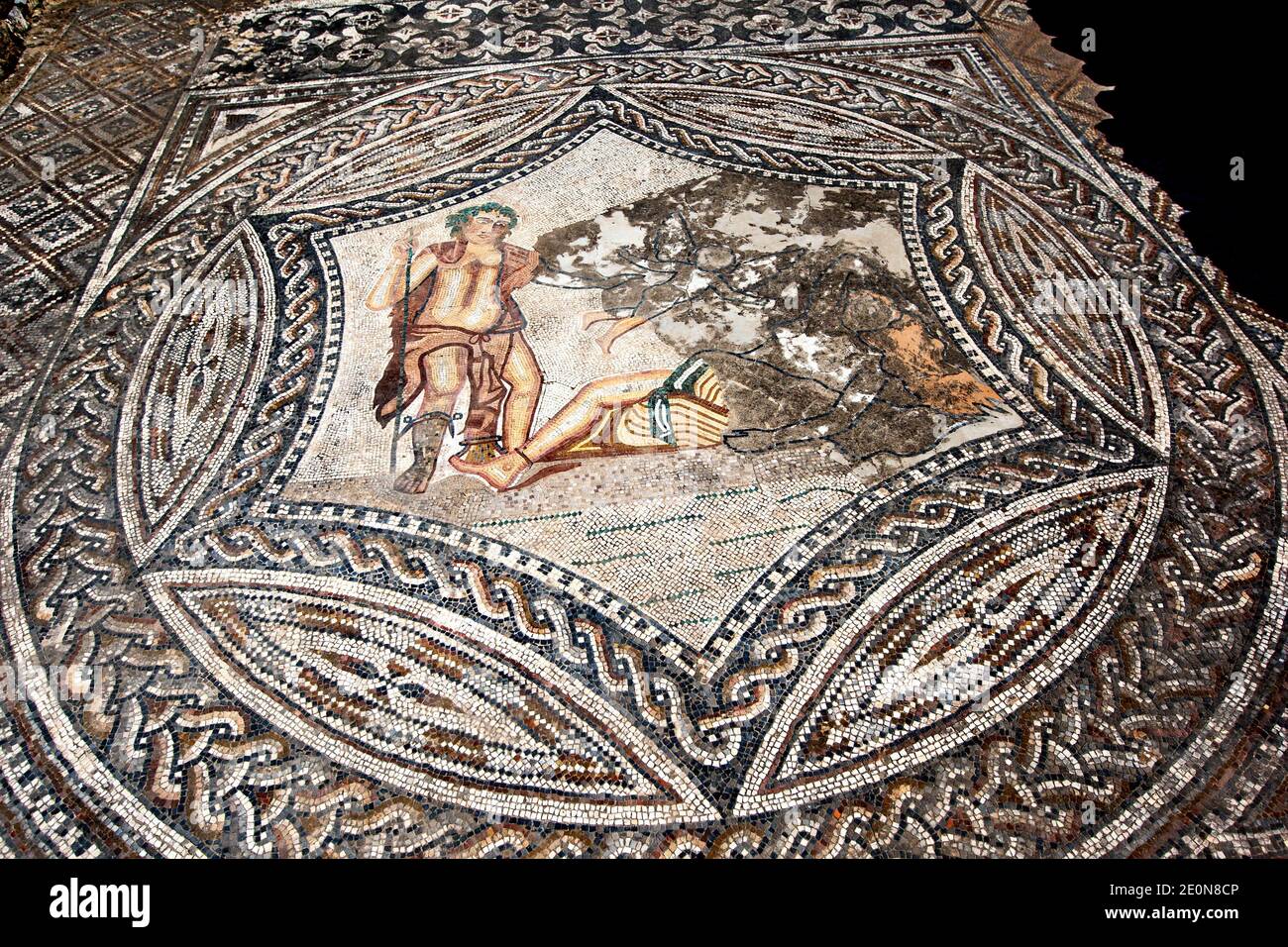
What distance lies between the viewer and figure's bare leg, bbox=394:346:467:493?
369cm

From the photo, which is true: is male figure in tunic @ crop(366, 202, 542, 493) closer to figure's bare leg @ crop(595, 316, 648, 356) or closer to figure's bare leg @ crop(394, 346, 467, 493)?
figure's bare leg @ crop(394, 346, 467, 493)

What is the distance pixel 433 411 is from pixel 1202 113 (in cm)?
494

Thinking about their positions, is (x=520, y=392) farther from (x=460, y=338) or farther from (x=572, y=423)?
(x=460, y=338)

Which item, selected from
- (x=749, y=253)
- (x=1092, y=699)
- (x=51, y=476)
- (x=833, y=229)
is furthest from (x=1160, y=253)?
(x=51, y=476)

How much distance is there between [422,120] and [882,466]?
3779 millimetres

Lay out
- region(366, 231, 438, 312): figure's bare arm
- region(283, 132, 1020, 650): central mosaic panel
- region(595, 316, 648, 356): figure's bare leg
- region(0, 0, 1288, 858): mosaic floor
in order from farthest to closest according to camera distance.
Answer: region(366, 231, 438, 312): figure's bare arm < region(595, 316, 648, 356): figure's bare leg < region(283, 132, 1020, 650): central mosaic panel < region(0, 0, 1288, 858): mosaic floor

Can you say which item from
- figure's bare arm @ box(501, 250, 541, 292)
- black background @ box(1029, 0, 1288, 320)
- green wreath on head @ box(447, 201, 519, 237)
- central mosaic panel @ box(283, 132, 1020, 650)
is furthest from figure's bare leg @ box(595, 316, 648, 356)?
black background @ box(1029, 0, 1288, 320)

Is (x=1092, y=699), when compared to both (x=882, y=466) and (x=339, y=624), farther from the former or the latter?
(x=339, y=624)

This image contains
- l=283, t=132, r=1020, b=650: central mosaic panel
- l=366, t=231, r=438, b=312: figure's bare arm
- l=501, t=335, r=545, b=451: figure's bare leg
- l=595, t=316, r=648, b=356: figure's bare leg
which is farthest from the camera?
l=366, t=231, r=438, b=312: figure's bare arm

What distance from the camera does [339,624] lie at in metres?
3.28

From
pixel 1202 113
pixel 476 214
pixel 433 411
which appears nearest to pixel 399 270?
pixel 476 214

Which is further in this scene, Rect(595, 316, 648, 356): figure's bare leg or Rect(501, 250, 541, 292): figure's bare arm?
Rect(501, 250, 541, 292): figure's bare arm

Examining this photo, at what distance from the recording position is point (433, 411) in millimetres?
3900

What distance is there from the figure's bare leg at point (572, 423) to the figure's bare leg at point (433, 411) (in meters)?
0.14
